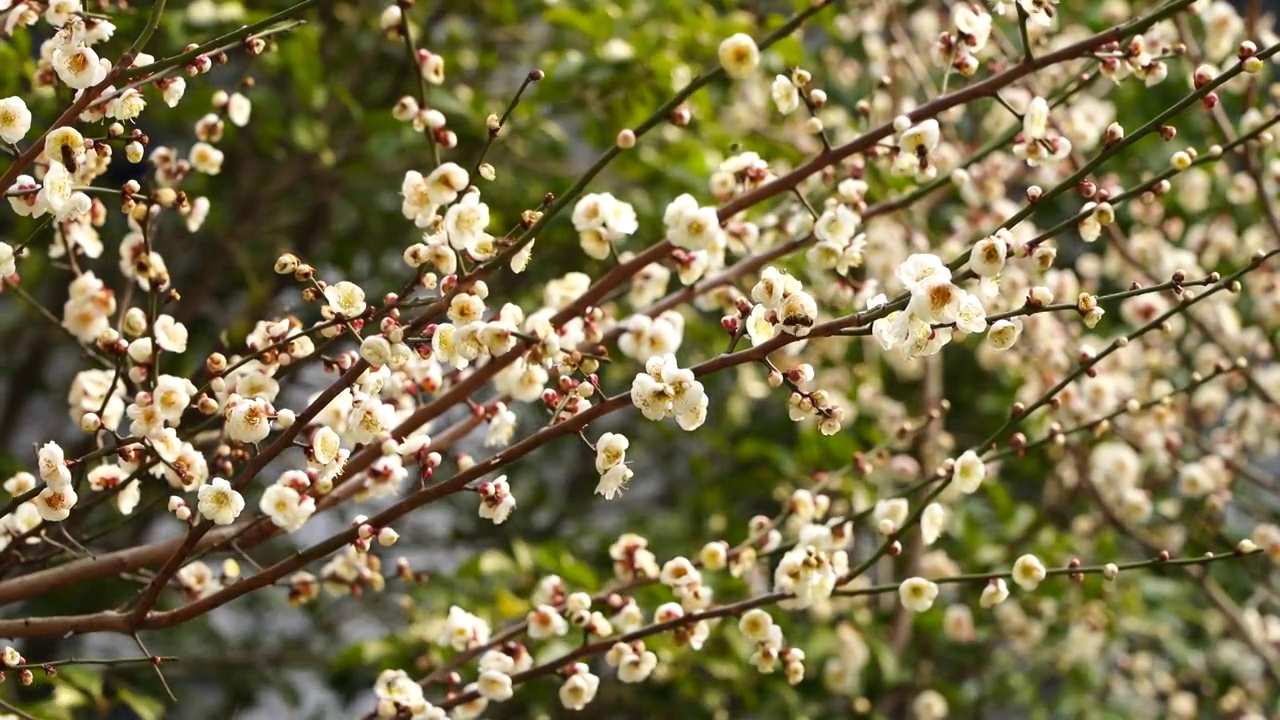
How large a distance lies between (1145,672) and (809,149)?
1081mm

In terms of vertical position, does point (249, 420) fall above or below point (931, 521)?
above

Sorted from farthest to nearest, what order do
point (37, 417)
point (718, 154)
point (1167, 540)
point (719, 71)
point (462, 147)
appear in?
point (37, 417) < point (1167, 540) < point (462, 147) < point (718, 154) < point (719, 71)

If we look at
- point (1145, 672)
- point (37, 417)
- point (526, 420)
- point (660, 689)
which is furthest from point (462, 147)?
point (1145, 672)

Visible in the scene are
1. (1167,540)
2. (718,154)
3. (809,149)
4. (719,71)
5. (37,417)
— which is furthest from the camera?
(37,417)

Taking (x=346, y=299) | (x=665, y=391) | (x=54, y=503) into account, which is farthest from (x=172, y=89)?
(x=665, y=391)

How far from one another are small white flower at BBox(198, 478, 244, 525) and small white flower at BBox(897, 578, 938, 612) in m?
0.52

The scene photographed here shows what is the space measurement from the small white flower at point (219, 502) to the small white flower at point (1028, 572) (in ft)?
1.94

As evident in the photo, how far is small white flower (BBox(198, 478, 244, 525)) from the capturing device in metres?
0.88

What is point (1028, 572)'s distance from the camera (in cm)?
105

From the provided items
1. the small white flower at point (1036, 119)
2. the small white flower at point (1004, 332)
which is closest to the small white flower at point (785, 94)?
the small white flower at point (1036, 119)

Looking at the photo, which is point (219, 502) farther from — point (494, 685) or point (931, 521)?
point (931, 521)

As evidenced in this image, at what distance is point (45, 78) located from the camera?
1.07 metres

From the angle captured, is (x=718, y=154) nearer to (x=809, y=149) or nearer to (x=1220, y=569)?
(x=809, y=149)

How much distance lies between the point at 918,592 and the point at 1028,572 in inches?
3.4
